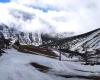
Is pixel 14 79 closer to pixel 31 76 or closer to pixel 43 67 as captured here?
pixel 31 76

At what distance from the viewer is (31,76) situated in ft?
146

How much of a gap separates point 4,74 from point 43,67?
48.0 ft

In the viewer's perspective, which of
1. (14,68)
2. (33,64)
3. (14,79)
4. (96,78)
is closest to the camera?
(14,79)

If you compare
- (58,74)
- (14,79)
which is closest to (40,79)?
(14,79)

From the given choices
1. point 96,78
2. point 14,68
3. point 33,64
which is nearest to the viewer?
point 14,68

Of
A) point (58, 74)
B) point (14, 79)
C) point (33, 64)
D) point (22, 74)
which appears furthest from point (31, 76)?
point (33, 64)

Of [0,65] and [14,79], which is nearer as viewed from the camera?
[14,79]

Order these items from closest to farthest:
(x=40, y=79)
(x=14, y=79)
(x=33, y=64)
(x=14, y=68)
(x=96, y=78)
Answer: (x=14, y=79) < (x=40, y=79) < (x=14, y=68) < (x=96, y=78) < (x=33, y=64)

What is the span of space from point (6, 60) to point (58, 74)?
984 centimetres

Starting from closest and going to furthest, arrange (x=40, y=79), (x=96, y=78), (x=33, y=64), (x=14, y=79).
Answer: (x=14, y=79)
(x=40, y=79)
(x=96, y=78)
(x=33, y=64)

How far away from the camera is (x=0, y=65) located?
157 feet

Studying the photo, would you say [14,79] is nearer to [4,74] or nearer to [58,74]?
[4,74]

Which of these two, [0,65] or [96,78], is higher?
[0,65]

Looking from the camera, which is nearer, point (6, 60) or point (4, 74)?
point (4, 74)
